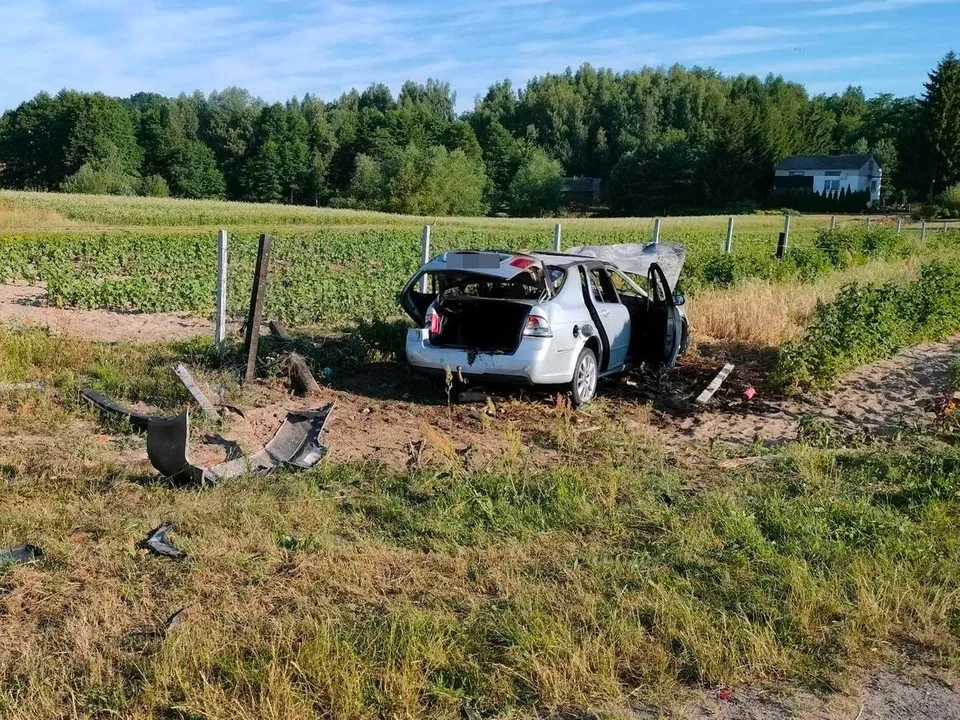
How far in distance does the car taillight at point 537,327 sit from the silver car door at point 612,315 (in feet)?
3.28

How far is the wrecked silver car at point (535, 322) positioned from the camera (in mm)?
8883

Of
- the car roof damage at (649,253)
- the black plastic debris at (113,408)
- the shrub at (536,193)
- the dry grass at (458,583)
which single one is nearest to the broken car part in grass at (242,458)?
the dry grass at (458,583)

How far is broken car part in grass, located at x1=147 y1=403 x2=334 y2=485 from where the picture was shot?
20.8ft

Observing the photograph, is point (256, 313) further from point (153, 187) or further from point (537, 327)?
point (153, 187)

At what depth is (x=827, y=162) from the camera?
319 ft

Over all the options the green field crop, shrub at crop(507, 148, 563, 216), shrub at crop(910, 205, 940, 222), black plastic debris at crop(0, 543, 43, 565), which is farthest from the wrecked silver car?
shrub at crop(507, 148, 563, 216)

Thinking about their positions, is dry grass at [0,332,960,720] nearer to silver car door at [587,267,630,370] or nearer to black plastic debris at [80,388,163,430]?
black plastic debris at [80,388,163,430]

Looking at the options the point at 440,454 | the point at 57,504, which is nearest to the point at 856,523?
the point at 440,454

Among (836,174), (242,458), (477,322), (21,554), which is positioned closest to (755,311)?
(477,322)

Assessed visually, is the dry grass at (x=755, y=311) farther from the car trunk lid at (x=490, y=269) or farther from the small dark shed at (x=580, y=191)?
the small dark shed at (x=580, y=191)

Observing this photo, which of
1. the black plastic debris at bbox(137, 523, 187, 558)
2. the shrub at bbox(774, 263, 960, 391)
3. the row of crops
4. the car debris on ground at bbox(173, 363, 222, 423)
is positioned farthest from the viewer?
the row of crops

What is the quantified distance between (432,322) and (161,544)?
4.65 metres

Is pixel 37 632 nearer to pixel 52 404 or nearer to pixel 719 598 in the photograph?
pixel 719 598

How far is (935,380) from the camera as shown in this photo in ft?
35.7
